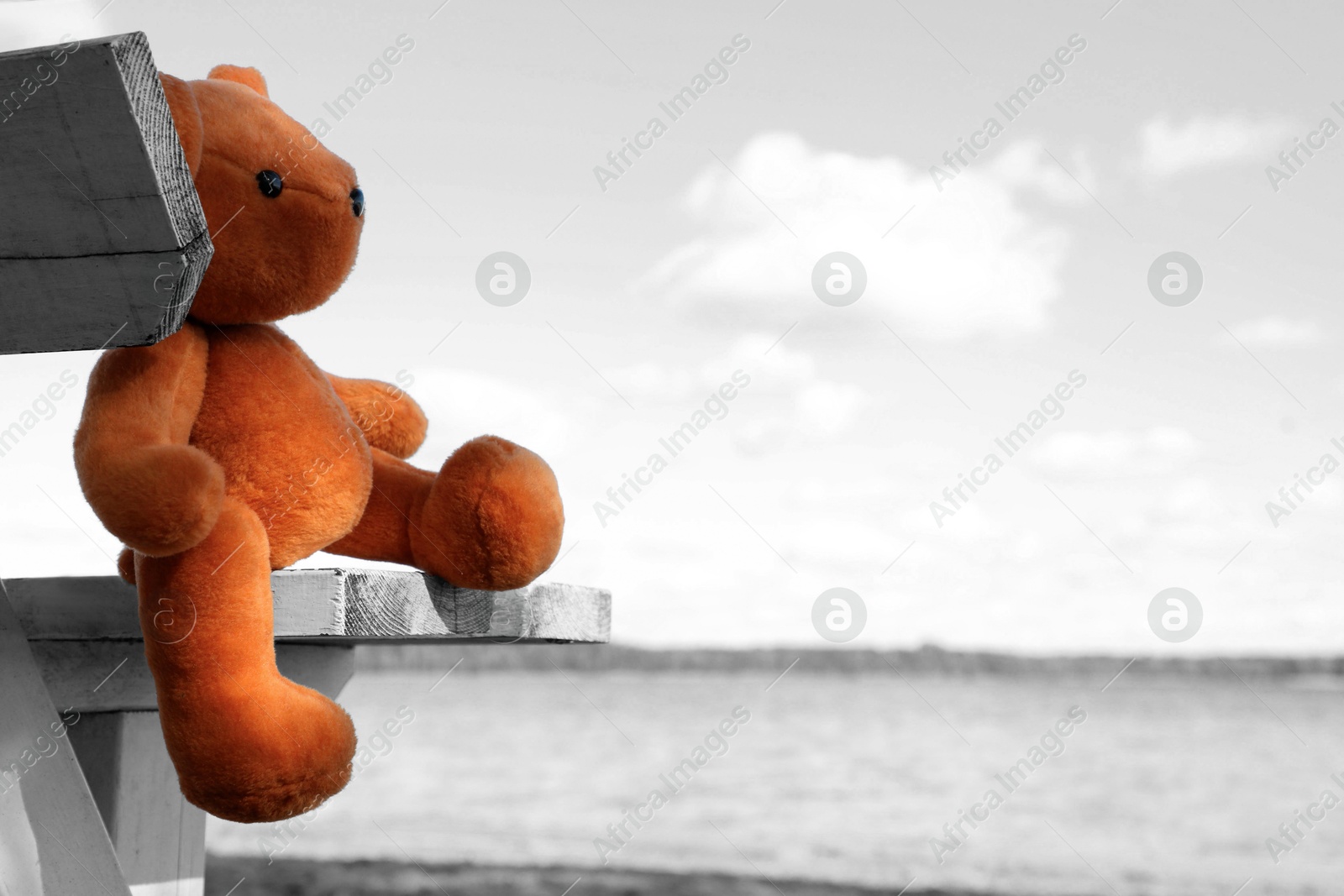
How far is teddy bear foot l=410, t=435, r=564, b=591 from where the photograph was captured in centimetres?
150

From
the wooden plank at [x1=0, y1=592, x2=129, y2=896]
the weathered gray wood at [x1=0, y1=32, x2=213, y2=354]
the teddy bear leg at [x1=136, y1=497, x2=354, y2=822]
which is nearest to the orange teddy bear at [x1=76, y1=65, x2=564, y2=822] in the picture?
the teddy bear leg at [x1=136, y1=497, x2=354, y2=822]

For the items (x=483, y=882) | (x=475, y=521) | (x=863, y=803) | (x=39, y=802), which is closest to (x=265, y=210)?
(x=475, y=521)

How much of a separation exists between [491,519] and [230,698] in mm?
384

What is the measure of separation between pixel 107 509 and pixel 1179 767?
53.0 ft

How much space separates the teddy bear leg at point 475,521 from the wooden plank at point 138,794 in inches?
20.7

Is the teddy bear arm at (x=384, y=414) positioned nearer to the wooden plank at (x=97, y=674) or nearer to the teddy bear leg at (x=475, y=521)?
the teddy bear leg at (x=475, y=521)

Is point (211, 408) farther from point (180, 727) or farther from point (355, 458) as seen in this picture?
point (180, 727)

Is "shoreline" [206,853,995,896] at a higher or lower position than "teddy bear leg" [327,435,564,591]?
lower

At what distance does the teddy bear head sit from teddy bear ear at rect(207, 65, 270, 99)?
0.14 metres

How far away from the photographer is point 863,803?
34.4 feet

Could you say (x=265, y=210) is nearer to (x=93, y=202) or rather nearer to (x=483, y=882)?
(x=93, y=202)

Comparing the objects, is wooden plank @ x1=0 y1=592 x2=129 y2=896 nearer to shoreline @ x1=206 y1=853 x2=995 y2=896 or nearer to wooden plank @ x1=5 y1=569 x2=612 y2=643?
wooden plank @ x1=5 y1=569 x2=612 y2=643

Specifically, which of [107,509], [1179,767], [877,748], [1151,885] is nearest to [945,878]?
[1151,885]

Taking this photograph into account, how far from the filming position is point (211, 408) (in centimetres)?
140
